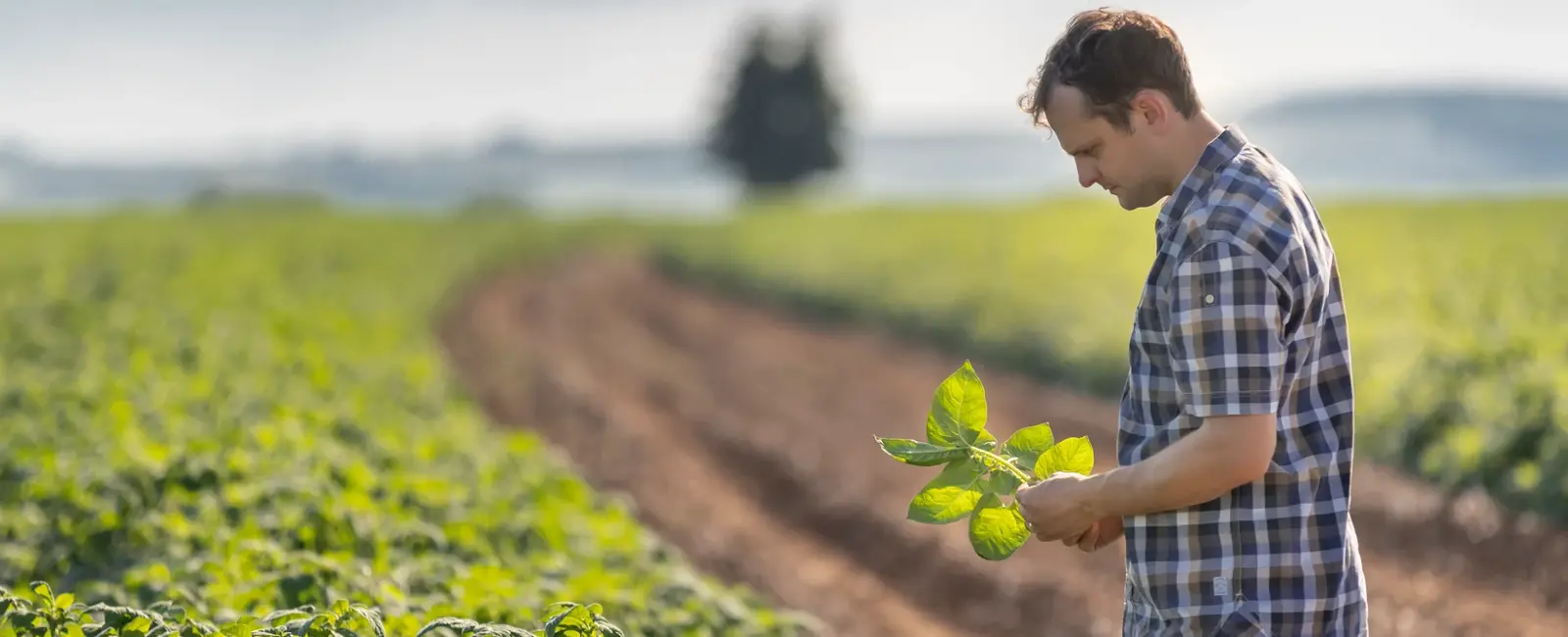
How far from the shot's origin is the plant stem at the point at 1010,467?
270 cm

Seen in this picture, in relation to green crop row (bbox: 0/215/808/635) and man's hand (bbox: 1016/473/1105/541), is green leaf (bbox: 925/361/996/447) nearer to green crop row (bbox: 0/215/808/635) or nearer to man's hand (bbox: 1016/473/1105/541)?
man's hand (bbox: 1016/473/1105/541)

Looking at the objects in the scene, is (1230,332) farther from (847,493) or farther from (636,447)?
(636,447)

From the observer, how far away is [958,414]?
273cm

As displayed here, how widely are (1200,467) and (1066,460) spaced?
1.35 feet

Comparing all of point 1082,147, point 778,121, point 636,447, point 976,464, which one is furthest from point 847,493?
point 778,121

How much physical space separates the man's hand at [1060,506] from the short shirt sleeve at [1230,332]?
0.28 metres

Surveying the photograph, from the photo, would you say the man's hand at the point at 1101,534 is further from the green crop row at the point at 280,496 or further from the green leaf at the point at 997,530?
the green crop row at the point at 280,496

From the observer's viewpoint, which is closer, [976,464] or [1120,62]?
[1120,62]

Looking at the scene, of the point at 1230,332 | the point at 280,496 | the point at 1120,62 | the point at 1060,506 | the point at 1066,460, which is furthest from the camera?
the point at 280,496

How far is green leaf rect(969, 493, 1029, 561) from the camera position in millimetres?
2666

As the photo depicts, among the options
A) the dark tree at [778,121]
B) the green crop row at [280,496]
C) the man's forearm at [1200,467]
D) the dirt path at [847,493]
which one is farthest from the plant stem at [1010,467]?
the dark tree at [778,121]

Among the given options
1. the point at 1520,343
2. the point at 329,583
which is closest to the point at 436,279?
the point at 1520,343

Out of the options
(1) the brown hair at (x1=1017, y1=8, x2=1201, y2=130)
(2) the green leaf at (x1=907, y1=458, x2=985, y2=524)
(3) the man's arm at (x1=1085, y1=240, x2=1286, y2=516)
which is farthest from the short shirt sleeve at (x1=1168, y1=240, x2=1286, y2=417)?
(2) the green leaf at (x1=907, y1=458, x2=985, y2=524)

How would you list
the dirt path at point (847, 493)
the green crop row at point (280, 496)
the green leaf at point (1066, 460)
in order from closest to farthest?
the green leaf at point (1066, 460) → the green crop row at point (280, 496) → the dirt path at point (847, 493)
